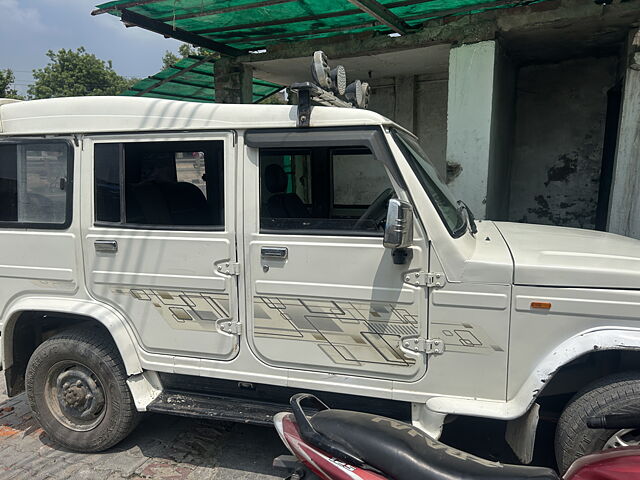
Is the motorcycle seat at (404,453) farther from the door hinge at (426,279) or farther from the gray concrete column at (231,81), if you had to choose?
the gray concrete column at (231,81)

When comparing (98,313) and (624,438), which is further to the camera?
(98,313)

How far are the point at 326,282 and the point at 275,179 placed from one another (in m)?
0.85

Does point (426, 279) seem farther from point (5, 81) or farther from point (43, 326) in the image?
point (5, 81)

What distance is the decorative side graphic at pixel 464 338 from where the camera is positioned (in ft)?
7.90

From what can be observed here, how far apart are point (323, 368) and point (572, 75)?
7.42 metres

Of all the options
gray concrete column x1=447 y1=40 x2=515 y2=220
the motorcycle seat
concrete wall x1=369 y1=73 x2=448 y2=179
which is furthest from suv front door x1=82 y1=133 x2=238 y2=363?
concrete wall x1=369 y1=73 x2=448 y2=179

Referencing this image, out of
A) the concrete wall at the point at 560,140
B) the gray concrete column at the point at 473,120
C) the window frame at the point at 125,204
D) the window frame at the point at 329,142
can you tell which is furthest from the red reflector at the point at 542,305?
the concrete wall at the point at 560,140

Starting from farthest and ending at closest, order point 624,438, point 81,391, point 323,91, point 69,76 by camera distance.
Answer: point 69,76 < point 81,391 < point 323,91 < point 624,438

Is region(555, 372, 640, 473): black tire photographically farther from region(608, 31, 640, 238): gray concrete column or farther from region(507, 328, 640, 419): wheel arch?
region(608, 31, 640, 238): gray concrete column

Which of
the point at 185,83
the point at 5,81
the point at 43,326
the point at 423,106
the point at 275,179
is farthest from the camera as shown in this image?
the point at 5,81

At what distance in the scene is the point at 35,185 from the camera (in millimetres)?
3105

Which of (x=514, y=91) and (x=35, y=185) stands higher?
(x=514, y=91)

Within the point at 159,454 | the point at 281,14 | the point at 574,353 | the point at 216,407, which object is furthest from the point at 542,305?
the point at 281,14

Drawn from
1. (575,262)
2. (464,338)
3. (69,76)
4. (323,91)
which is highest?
(69,76)
